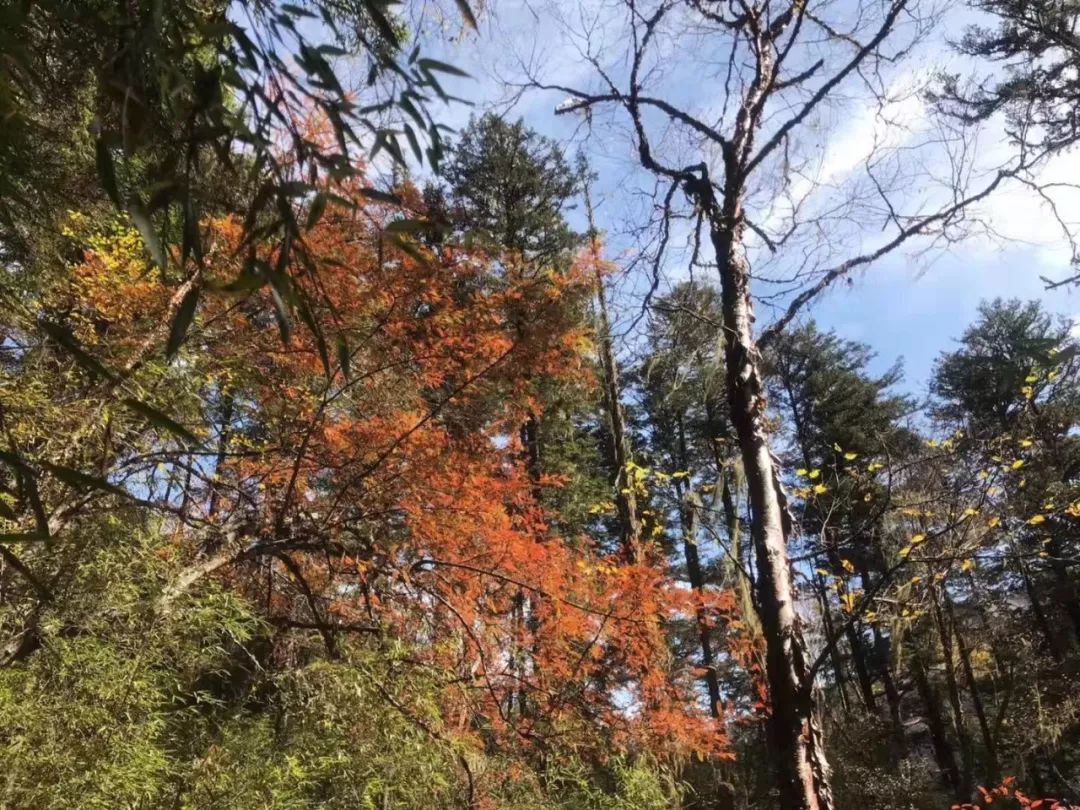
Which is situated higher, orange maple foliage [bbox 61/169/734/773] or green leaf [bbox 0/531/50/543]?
orange maple foliage [bbox 61/169/734/773]

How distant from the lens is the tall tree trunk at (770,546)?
2268 mm

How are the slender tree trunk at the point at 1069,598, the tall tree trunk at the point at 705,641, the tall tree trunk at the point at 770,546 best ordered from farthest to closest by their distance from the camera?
the slender tree trunk at the point at 1069,598, the tall tree trunk at the point at 705,641, the tall tree trunk at the point at 770,546

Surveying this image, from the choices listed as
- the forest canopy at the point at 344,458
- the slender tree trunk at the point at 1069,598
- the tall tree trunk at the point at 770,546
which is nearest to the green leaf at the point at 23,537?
the forest canopy at the point at 344,458

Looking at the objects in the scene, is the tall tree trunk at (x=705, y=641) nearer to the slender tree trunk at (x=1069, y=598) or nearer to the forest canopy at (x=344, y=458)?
the forest canopy at (x=344, y=458)

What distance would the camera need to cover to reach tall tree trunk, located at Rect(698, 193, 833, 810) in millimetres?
2268

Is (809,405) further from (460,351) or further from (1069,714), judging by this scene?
(460,351)

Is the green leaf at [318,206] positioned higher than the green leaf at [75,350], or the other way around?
the green leaf at [318,206]

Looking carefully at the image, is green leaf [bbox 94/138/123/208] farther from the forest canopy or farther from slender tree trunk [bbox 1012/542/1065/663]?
slender tree trunk [bbox 1012/542/1065/663]

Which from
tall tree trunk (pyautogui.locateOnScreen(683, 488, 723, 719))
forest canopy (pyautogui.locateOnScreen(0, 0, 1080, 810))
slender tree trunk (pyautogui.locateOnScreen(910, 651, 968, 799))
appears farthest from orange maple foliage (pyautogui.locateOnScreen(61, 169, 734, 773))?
slender tree trunk (pyautogui.locateOnScreen(910, 651, 968, 799))

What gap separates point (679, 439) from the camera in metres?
17.6

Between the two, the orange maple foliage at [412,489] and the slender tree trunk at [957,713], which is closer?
the orange maple foliage at [412,489]

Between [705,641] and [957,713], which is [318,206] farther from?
[957,713]

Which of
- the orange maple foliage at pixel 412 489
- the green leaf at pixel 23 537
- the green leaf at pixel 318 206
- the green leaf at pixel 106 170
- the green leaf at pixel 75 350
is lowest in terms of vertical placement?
the green leaf at pixel 23 537

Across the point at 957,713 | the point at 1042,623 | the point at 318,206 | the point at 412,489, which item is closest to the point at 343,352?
the point at 318,206
